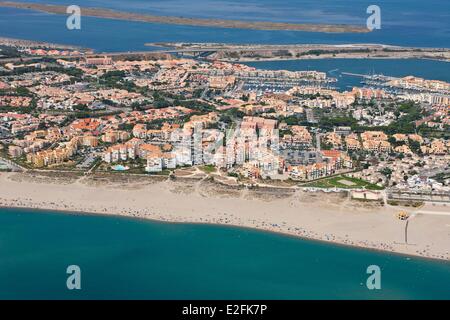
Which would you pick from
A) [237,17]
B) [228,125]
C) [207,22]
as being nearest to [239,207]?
[228,125]

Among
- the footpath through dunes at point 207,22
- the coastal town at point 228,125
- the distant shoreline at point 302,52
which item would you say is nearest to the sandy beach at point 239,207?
the coastal town at point 228,125

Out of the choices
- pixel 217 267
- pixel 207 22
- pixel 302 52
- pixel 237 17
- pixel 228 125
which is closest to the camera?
pixel 217 267

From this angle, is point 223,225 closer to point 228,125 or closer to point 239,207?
point 239,207

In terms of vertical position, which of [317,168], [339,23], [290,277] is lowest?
[290,277]

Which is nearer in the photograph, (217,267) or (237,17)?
(217,267)

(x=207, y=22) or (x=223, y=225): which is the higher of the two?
(x=207, y=22)

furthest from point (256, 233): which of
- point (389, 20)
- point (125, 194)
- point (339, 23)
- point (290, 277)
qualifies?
point (389, 20)

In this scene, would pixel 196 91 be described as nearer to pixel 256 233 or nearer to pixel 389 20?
pixel 256 233

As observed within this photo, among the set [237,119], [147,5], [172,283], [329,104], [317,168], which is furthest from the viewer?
[147,5]
